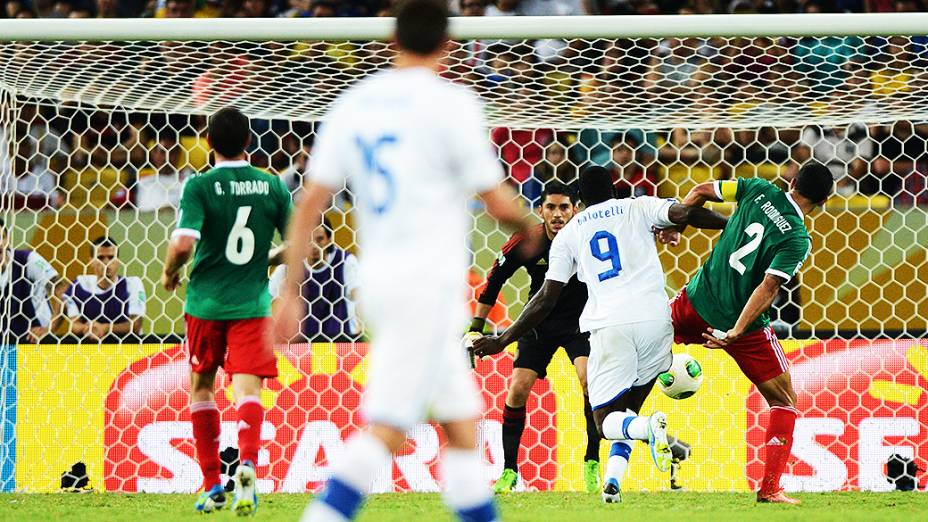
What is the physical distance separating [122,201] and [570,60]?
319 cm

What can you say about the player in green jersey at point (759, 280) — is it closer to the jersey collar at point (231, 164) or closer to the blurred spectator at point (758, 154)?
the jersey collar at point (231, 164)

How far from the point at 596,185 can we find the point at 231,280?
73.0 inches

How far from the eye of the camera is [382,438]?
2.92m

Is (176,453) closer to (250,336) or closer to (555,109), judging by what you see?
(250,336)

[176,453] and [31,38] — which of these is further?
[176,453]

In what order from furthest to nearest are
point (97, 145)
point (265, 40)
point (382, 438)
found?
1. point (97, 145)
2. point (265, 40)
3. point (382, 438)

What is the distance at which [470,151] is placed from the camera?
9.73 feet

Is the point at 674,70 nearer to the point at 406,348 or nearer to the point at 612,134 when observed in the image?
the point at 612,134

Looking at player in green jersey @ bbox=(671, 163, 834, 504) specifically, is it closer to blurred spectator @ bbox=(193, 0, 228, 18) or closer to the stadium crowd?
the stadium crowd

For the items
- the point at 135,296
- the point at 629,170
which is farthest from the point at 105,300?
the point at 629,170

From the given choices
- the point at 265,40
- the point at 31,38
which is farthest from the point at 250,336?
the point at 31,38

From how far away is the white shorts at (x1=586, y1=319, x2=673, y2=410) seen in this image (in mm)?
5738

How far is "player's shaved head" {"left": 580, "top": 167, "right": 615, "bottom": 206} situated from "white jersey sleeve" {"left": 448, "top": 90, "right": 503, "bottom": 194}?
9.66 feet

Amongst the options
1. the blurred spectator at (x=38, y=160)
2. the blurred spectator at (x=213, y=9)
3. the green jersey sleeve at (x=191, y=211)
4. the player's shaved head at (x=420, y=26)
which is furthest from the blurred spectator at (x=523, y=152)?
the player's shaved head at (x=420, y=26)
